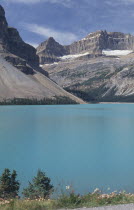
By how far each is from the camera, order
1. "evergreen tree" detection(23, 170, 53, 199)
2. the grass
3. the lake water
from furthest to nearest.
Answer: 1. the lake water
2. "evergreen tree" detection(23, 170, 53, 199)
3. the grass

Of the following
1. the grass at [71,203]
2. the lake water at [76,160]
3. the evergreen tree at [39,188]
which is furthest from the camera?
the lake water at [76,160]

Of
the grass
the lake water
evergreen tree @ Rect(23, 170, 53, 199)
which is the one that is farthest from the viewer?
the lake water

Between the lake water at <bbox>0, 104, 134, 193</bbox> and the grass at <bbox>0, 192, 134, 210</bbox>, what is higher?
the grass at <bbox>0, 192, 134, 210</bbox>

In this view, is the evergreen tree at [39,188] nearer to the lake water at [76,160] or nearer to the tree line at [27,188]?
the tree line at [27,188]

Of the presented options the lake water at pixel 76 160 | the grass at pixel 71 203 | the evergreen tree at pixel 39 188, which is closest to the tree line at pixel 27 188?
the evergreen tree at pixel 39 188

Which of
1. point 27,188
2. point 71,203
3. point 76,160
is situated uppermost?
point 71,203

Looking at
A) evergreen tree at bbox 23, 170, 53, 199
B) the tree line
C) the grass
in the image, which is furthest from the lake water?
the grass

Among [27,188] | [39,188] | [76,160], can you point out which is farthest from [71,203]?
[76,160]

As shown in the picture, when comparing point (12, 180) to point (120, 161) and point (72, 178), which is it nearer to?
point (72, 178)

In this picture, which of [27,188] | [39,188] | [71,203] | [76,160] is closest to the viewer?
[71,203]

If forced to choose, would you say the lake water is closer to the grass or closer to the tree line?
the tree line

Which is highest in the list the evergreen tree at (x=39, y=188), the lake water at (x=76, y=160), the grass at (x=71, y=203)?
the grass at (x=71, y=203)

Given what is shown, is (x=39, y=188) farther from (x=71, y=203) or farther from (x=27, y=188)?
(x=71, y=203)

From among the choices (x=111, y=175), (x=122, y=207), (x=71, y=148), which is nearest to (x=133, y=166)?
(x=111, y=175)
